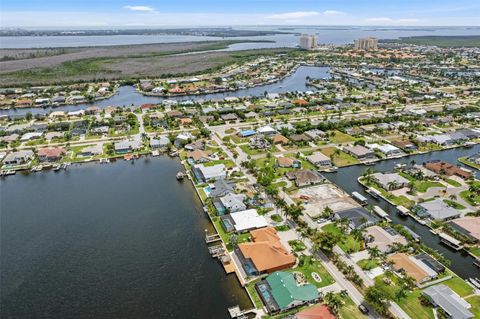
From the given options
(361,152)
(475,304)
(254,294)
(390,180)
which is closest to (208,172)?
(254,294)

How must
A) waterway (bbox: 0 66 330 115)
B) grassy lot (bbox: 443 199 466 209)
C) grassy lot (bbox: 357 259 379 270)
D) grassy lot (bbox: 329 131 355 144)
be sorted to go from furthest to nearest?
waterway (bbox: 0 66 330 115), grassy lot (bbox: 329 131 355 144), grassy lot (bbox: 443 199 466 209), grassy lot (bbox: 357 259 379 270)

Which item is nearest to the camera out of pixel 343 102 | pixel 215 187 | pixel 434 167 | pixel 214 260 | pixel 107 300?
pixel 107 300

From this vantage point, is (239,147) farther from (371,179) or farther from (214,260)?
(214,260)

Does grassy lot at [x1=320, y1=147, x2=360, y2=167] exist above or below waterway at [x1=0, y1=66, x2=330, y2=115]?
below

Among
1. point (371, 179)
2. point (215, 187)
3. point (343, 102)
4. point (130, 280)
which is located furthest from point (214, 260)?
point (343, 102)

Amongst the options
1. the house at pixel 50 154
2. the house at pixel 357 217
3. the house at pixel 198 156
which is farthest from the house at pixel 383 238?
the house at pixel 50 154

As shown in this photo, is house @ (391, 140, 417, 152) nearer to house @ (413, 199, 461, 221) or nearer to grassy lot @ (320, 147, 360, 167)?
grassy lot @ (320, 147, 360, 167)

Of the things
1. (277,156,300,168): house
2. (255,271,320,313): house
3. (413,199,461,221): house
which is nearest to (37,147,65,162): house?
(277,156,300,168): house
